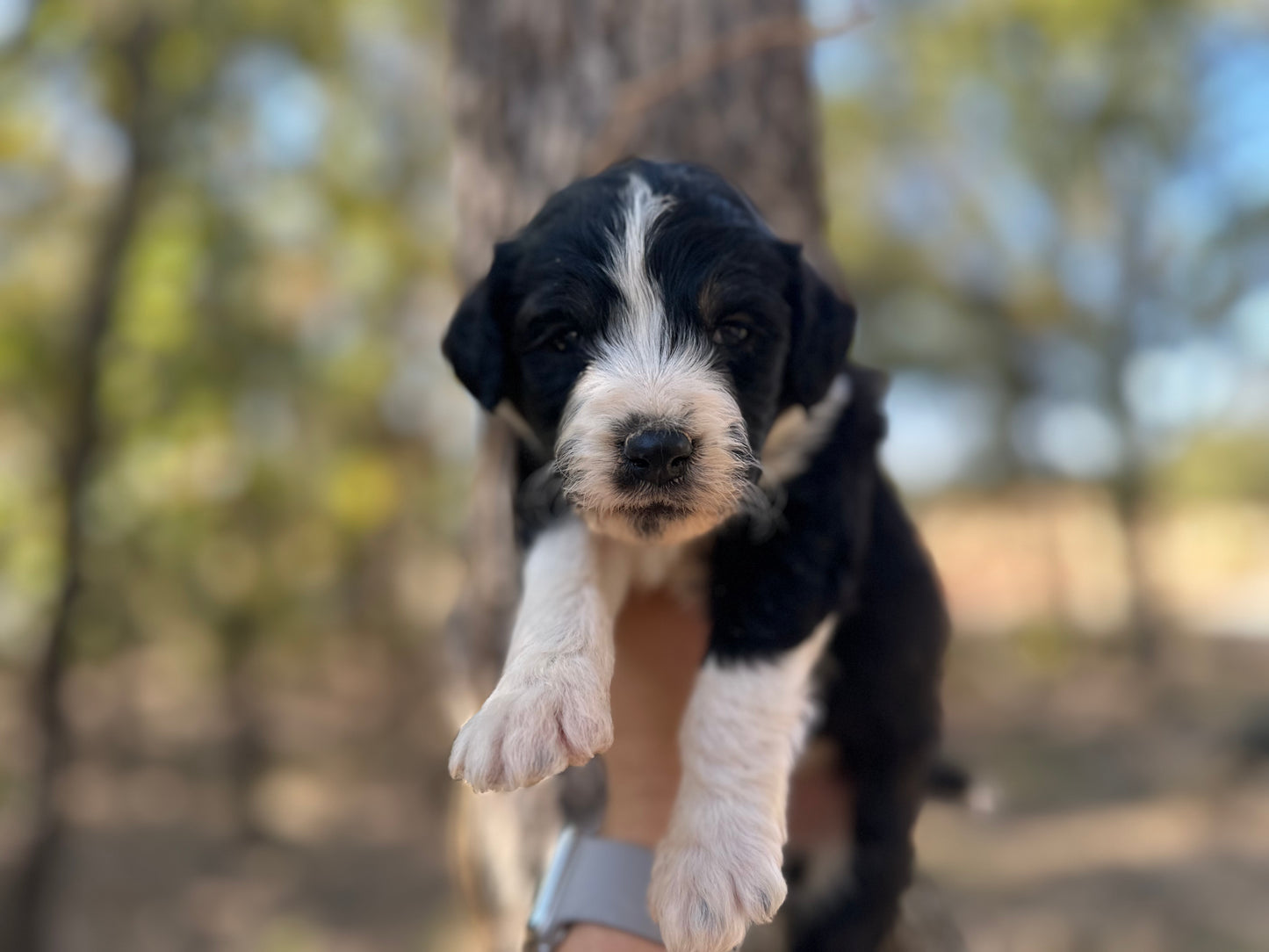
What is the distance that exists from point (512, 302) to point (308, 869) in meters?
11.1

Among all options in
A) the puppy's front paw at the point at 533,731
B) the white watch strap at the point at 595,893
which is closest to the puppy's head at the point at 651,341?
the puppy's front paw at the point at 533,731

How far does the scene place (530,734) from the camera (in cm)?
153

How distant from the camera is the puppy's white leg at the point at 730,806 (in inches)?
61.9

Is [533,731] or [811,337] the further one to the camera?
[811,337]

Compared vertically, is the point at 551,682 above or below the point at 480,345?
below

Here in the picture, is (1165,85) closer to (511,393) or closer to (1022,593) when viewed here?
(1022,593)

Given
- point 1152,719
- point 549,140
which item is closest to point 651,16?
point 549,140

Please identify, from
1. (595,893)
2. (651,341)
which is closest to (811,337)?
(651,341)

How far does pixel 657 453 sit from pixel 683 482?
7cm

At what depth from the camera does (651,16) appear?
9.90 feet

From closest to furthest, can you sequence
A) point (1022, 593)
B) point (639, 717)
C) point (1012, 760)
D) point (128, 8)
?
point (639, 717)
point (128, 8)
point (1012, 760)
point (1022, 593)

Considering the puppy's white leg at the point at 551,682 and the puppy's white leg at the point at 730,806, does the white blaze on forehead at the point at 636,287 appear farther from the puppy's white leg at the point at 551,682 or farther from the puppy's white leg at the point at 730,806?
the puppy's white leg at the point at 730,806

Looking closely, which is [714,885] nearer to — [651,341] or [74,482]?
[651,341]

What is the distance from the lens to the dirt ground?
9.08 m
